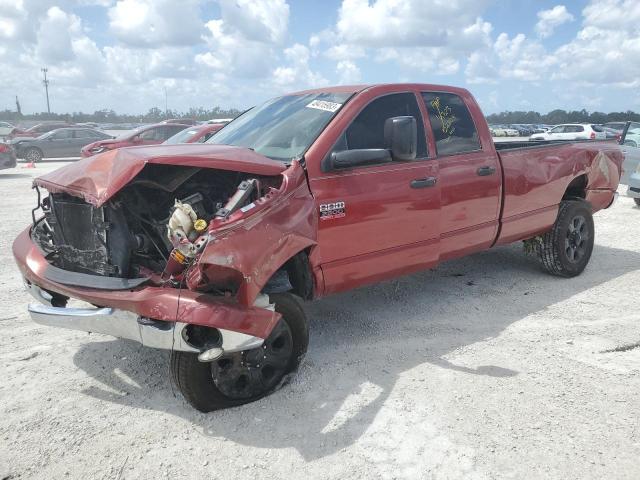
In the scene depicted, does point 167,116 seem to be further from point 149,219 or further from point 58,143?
point 149,219

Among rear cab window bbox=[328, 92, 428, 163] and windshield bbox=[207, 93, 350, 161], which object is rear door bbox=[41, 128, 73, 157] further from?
rear cab window bbox=[328, 92, 428, 163]

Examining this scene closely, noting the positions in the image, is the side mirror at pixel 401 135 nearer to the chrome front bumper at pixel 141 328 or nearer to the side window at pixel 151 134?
the chrome front bumper at pixel 141 328

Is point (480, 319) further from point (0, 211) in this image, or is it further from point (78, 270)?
point (0, 211)

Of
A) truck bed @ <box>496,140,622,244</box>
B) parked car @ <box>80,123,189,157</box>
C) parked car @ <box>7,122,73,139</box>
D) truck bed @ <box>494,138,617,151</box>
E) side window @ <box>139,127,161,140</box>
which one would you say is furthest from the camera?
parked car @ <box>7,122,73,139</box>

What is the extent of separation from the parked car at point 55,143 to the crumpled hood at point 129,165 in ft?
65.9

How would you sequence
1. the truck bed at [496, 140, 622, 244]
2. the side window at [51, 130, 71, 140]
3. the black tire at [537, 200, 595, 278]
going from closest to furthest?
the truck bed at [496, 140, 622, 244] < the black tire at [537, 200, 595, 278] < the side window at [51, 130, 71, 140]

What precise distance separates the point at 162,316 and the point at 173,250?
1.23 ft

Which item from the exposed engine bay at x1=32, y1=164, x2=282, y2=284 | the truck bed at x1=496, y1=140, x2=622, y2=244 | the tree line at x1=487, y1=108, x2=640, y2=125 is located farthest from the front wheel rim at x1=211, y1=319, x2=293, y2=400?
the tree line at x1=487, y1=108, x2=640, y2=125

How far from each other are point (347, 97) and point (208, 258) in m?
1.90

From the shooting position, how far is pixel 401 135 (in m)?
3.59

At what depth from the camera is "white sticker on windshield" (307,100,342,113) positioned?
12.6 feet

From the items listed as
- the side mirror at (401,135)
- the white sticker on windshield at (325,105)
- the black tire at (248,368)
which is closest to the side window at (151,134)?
the white sticker on windshield at (325,105)

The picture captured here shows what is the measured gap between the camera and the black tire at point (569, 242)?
553 centimetres

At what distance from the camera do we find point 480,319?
450 centimetres
